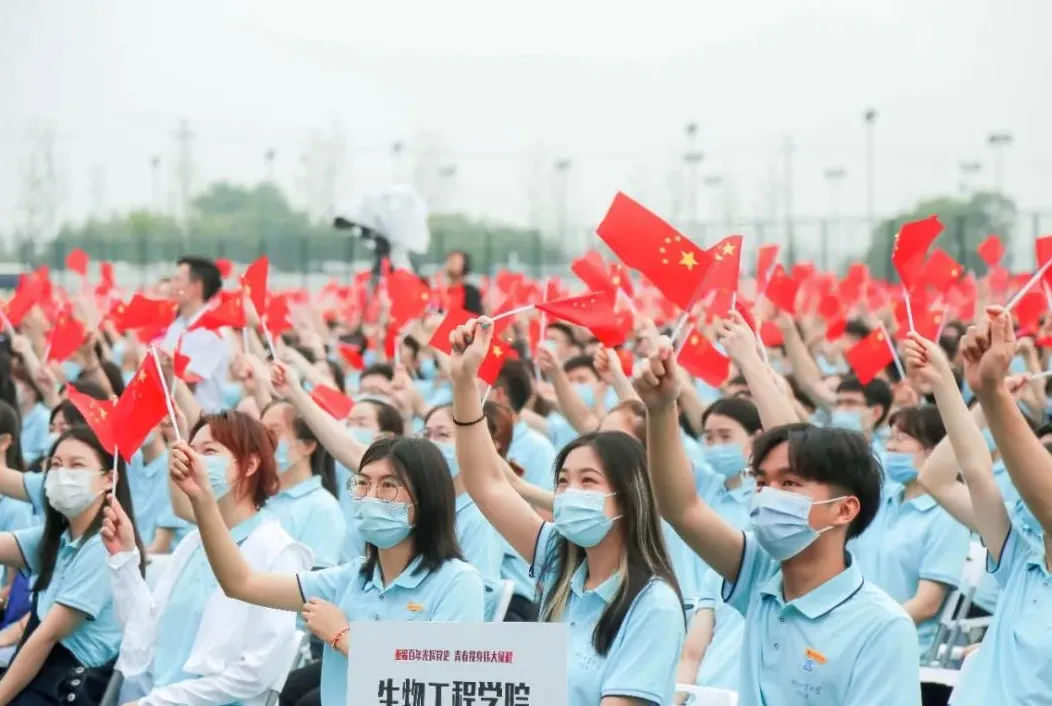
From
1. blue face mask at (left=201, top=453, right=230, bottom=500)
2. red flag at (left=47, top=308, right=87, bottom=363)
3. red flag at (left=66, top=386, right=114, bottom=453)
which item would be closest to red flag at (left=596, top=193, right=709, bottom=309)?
blue face mask at (left=201, top=453, right=230, bottom=500)

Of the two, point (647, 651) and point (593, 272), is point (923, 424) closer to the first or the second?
point (593, 272)

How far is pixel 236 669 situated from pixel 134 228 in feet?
176

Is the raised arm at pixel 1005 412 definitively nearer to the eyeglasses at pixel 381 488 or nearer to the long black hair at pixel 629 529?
the long black hair at pixel 629 529

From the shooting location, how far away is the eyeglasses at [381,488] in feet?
15.7

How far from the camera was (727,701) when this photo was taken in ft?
16.0

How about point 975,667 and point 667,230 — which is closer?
point 975,667

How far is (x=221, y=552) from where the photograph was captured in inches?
183

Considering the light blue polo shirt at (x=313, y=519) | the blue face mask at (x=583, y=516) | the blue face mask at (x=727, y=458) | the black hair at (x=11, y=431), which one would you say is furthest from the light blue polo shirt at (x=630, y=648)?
the black hair at (x=11, y=431)

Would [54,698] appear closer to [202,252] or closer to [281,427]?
[281,427]

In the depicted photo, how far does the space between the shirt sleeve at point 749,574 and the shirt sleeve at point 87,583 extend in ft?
9.01

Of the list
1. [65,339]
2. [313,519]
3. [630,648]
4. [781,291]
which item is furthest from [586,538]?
[65,339]

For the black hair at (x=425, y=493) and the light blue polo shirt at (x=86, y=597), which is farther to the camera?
the light blue polo shirt at (x=86, y=597)

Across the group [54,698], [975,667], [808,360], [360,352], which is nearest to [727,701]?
[975,667]

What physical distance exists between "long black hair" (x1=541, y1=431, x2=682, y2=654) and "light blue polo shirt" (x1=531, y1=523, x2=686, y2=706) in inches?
1.2
